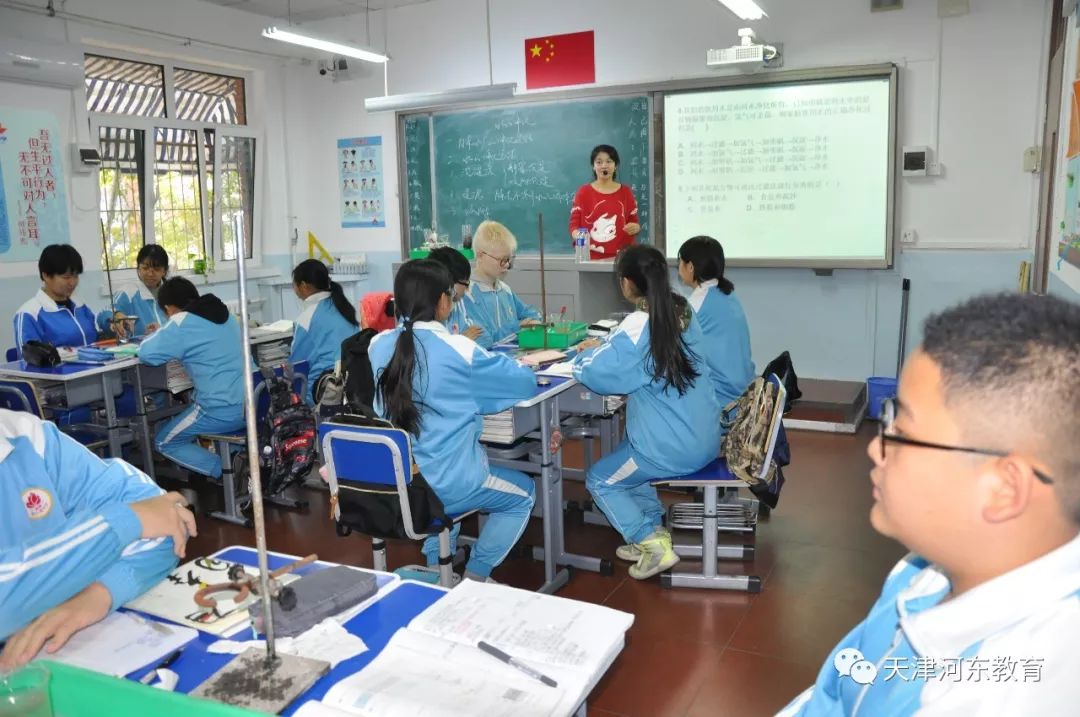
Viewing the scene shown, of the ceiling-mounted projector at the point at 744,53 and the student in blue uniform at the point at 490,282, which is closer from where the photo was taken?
the student in blue uniform at the point at 490,282

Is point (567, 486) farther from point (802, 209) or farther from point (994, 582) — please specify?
point (994, 582)

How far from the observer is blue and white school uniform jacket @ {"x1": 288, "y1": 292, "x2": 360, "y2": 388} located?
4316mm

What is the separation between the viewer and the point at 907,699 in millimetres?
884

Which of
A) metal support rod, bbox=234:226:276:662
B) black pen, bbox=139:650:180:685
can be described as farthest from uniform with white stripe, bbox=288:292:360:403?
metal support rod, bbox=234:226:276:662

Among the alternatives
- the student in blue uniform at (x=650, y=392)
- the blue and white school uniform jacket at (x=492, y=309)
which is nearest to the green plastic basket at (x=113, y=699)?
the student in blue uniform at (x=650, y=392)

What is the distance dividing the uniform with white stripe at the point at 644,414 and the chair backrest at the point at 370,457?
799 millimetres

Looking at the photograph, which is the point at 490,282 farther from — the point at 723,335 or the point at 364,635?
the point at 364,635

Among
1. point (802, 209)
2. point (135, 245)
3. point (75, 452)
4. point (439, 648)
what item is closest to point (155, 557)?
point (75, 452)

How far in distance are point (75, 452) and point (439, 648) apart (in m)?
0.76

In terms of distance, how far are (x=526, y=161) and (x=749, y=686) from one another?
4968 millimetres

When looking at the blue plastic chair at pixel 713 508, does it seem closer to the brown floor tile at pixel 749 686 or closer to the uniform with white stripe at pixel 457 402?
the brown floor tile at pixel 749 686

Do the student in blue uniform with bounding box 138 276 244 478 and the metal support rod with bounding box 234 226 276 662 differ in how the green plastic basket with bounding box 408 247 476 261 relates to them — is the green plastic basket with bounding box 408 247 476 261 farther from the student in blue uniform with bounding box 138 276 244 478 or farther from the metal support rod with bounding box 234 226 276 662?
the metal support rod with bounding box 234 226 276 662

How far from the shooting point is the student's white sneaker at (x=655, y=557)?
3.20 meters

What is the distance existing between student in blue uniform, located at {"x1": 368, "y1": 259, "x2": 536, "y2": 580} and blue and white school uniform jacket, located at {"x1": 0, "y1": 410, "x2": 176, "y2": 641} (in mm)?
1181
